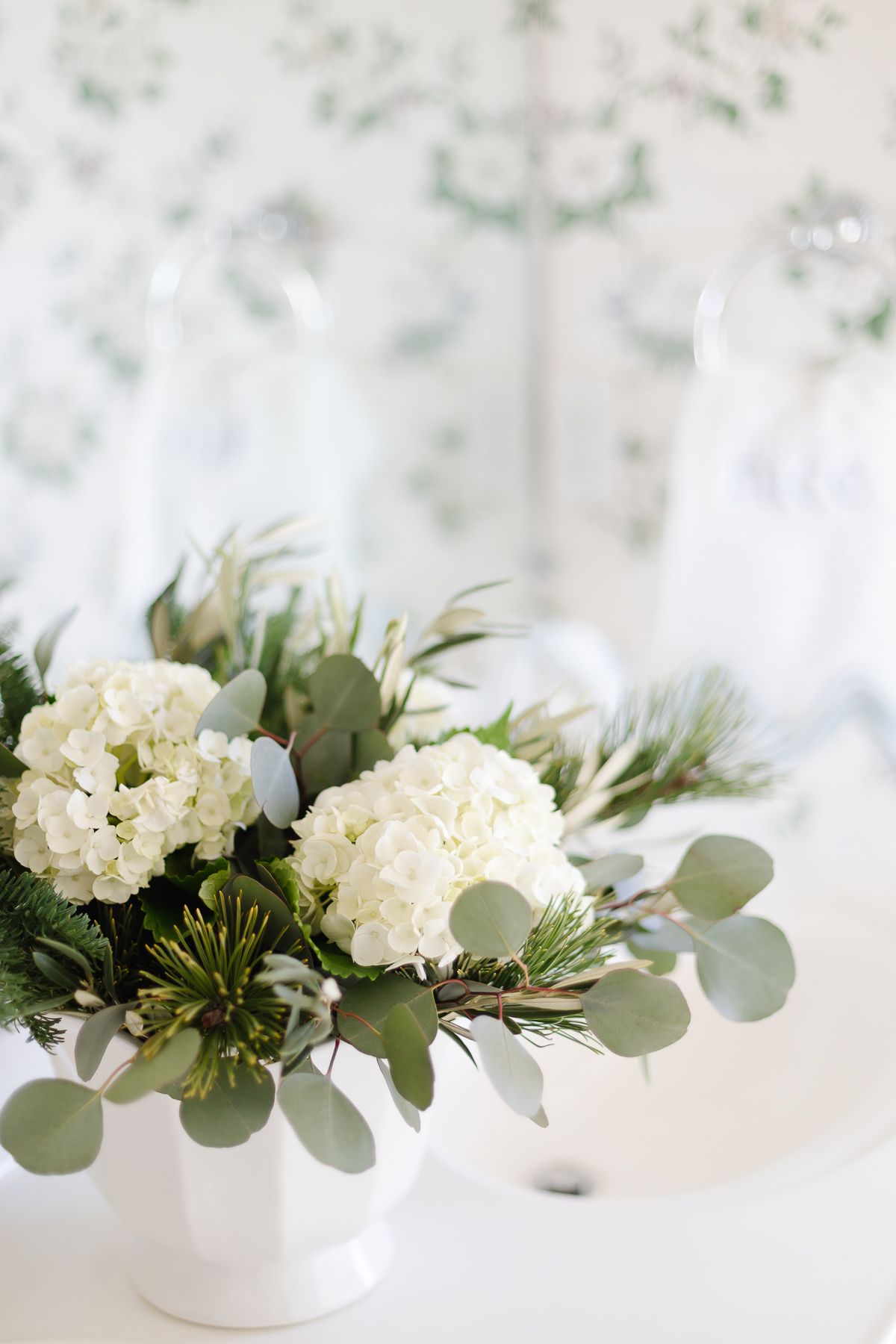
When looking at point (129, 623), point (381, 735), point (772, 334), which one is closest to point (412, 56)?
point (772, 334)

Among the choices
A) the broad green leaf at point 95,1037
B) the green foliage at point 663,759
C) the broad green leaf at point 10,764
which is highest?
the green foliage at point 663,759

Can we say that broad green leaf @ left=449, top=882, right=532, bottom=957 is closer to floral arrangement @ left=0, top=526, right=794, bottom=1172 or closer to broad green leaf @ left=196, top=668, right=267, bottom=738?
floral arrangement @ left=0, top=526, right=794, bottom=1172

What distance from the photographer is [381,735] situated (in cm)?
45

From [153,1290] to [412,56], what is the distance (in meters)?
1.53

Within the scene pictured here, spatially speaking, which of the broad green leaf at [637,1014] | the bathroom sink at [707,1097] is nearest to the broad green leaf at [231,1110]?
the broad green leaf at [637,1014]

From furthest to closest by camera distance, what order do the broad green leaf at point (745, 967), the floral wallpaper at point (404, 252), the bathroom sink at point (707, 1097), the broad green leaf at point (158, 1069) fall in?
the floral wallpaper at point (404, 252) < the bathroom sink at point (707, 1097) < the broad green leaf at point (745, 967) < the broad green leaf at point (158, 1069)

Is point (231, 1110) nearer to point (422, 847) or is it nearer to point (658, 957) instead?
point (422, 847)

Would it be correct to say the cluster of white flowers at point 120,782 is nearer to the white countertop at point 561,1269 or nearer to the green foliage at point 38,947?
the green foliage at point 38,947

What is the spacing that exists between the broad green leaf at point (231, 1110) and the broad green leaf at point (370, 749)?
13 cm

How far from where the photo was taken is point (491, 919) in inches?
13.6

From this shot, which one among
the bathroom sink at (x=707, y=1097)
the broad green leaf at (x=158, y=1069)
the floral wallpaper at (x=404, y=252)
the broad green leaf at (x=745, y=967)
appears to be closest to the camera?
the broad green leaf at (x=158, y=1069)

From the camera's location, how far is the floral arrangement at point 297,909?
0.35 meters

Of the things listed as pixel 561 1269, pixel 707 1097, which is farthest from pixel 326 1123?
pixel 707 1097

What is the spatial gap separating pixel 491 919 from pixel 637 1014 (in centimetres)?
7
